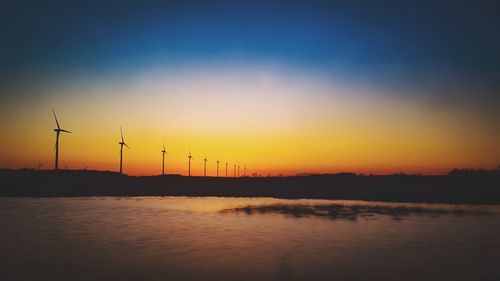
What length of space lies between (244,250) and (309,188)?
4355 inches

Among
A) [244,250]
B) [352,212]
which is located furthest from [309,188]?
[244,250]

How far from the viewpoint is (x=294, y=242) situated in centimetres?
3334

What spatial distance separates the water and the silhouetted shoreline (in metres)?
66.0

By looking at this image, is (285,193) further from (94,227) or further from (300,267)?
(300,267)

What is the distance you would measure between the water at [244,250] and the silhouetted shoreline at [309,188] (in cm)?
6599

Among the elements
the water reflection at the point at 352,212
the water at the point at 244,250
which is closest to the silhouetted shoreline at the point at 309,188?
the water reflection at the point at 352,212

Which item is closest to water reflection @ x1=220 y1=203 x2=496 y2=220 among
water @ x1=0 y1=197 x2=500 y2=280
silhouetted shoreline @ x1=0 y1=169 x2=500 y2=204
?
water @ x1=0 y1=197 x2=500 y2=280

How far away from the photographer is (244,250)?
29.6 m

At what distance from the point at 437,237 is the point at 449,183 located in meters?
91.0

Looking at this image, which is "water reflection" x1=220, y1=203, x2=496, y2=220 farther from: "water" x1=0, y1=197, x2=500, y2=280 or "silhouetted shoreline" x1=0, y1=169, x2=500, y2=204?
"silhouetted shoreline" x1=0, y1=169, x2=500, y2=204

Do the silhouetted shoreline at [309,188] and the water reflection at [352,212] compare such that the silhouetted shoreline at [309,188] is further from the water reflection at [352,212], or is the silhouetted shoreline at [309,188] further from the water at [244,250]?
the water at [244,250]

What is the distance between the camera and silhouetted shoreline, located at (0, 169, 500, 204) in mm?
107812

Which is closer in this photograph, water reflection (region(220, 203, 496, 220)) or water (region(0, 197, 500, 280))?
water (region(0, 197, 500, 280))

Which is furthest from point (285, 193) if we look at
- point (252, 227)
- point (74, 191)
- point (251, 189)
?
point (252, 227)
